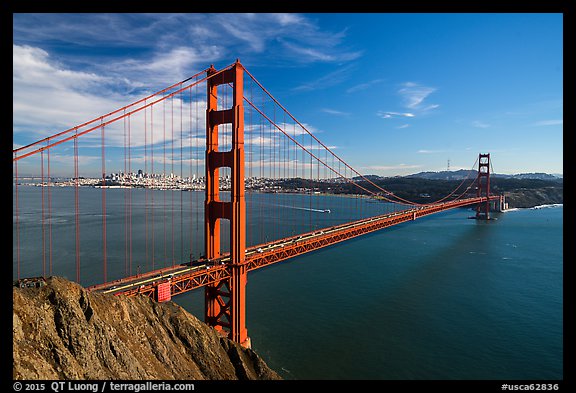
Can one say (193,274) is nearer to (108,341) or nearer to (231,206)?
(231,206)

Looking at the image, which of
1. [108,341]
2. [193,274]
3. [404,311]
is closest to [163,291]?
[193,274]

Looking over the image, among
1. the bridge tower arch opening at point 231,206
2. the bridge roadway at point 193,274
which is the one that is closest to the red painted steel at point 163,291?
the bridge roadway at point 193,274

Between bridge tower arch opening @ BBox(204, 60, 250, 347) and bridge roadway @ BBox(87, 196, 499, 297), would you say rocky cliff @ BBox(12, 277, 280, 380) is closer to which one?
bridge roadway @ BBox(87, 196, 499, 297)

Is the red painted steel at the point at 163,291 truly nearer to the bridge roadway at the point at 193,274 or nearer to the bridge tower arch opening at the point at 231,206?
the bridge roadway at the point at 193,274
